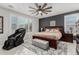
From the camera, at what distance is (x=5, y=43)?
5.48ft

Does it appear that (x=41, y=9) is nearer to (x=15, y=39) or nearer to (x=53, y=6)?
(x=53, y=6)

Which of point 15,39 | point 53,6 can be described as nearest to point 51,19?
point 53,6

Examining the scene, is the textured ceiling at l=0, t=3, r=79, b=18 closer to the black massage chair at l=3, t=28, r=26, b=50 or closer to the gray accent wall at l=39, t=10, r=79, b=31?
the gray accent wall at l=39, t=10, r=79, b=31

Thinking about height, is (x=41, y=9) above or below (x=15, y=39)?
above

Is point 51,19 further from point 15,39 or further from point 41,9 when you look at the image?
point 15,39

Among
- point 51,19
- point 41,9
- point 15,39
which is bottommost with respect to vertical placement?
point 15,39

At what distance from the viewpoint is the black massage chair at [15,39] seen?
167cm

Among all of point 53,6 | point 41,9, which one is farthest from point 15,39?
point 53,6

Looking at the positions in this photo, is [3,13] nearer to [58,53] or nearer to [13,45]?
[13,45]

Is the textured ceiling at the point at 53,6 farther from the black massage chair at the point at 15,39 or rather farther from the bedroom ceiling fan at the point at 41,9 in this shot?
the black massage chair at the point at 15,39

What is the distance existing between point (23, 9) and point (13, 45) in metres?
0.81

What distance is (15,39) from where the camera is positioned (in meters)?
1.72

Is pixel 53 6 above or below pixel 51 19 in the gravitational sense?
above

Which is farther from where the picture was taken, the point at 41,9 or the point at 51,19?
the point at 51,19
